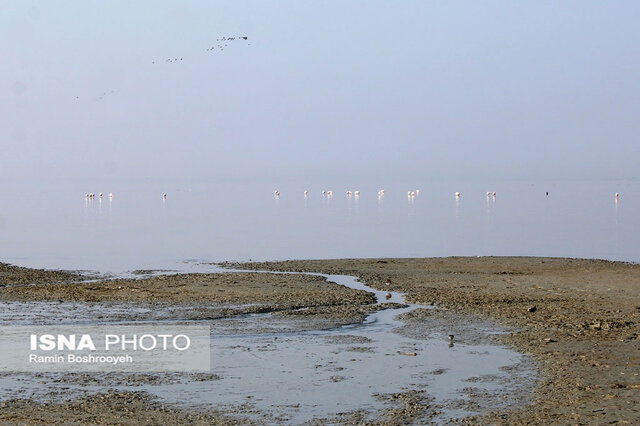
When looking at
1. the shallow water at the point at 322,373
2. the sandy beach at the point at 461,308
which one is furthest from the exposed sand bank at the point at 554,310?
the shallow water at the point at 322,373

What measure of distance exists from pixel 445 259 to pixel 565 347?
745 inches

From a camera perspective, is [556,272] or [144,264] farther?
[144,264]

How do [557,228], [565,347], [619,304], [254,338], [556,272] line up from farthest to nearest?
[557,228], [556,272], [619,304], [254,338], [565,347]

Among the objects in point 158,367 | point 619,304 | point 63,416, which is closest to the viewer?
point 63,416

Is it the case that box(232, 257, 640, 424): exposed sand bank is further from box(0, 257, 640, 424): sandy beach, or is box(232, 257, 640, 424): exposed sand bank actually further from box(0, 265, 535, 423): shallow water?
box(0, 265, 535, 423): shallow water

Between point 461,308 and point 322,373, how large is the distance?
738 centimetres

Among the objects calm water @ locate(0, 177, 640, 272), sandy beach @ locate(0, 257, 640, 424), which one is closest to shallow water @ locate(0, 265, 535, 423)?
sandy beach @ locate(0, 257, 640, 424)

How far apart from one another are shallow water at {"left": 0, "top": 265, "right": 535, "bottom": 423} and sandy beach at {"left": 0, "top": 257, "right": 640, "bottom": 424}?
15.6 inches

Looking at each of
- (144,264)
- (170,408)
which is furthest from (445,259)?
(170,408)

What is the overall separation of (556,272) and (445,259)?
6.30 meters

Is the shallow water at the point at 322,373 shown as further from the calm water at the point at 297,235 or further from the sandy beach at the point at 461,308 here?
the calm water at the point at 297,235

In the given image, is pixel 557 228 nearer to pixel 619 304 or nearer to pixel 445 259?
pixel 445 259

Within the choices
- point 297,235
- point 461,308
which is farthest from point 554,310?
point 297,235

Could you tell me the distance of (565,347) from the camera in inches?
623
